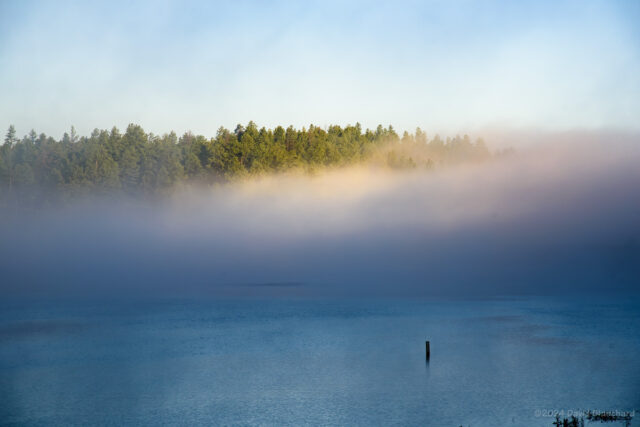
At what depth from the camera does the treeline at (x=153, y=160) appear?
17125 centimetres

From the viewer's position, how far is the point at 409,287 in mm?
184750

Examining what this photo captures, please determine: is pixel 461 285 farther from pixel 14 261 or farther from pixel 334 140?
pixel 14 261

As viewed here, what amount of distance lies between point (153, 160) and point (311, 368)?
5110 inches

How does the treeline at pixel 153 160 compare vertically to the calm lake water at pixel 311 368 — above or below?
above

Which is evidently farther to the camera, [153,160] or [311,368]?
[153,160]

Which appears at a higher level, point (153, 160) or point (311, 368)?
point (153, 160)

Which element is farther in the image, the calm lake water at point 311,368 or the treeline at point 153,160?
the treeline at point 153,160

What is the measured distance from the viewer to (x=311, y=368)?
205 ft

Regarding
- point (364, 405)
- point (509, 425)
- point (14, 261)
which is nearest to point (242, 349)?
point (364, 405)

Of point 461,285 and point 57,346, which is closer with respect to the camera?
point 57,346

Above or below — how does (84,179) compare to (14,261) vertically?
above

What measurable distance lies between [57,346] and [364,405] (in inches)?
1658

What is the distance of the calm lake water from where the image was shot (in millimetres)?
46812

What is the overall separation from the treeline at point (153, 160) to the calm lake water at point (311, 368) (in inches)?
2628
